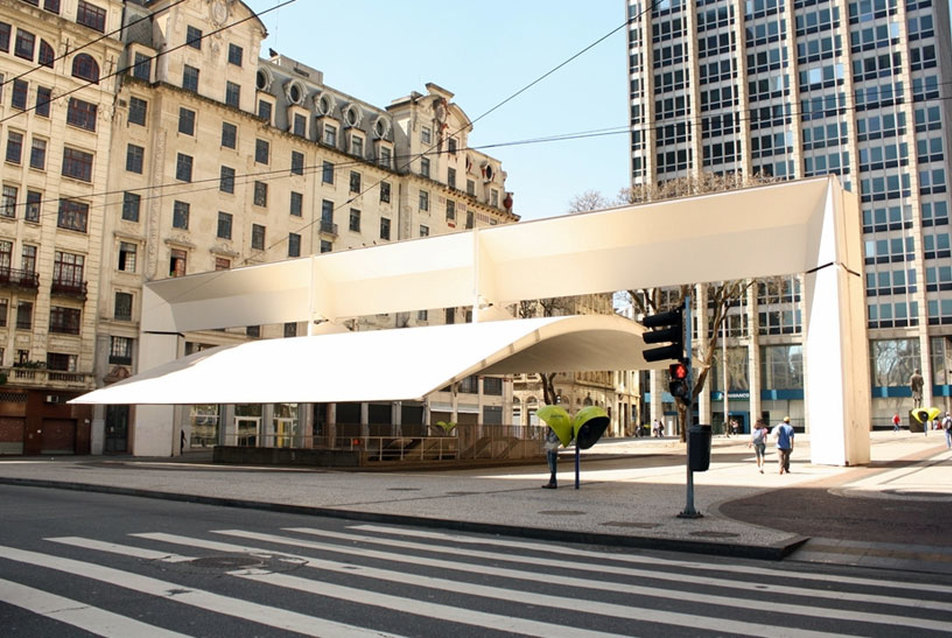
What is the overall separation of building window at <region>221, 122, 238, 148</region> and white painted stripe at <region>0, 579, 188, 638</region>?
49.4 metres

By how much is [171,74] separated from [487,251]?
2862cm

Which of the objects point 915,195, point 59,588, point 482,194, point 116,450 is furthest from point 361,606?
point 915,195

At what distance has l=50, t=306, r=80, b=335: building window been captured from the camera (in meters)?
43.3

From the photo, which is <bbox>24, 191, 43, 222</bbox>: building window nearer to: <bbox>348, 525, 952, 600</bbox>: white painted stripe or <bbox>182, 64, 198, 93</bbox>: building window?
<bbox>182, 64, 198, 93</bbox>: building window

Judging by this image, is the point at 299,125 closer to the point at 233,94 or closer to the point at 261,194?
the point at 233,94

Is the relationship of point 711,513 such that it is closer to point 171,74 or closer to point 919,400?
point 171,74

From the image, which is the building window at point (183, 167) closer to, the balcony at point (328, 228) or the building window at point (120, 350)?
the building window at point (120, 350)

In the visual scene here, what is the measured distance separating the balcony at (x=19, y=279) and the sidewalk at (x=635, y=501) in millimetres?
19516

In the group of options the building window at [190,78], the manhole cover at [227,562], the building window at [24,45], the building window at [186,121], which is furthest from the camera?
the building window at [190,78]

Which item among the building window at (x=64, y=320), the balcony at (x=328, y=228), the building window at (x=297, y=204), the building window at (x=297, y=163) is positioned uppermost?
the building window at (x=297, y=163)

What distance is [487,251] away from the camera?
32781 millimetres

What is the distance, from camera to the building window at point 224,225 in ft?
172

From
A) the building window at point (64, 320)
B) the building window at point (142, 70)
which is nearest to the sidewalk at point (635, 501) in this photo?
the building window at point (64, 320)

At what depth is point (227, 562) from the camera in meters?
8.67
